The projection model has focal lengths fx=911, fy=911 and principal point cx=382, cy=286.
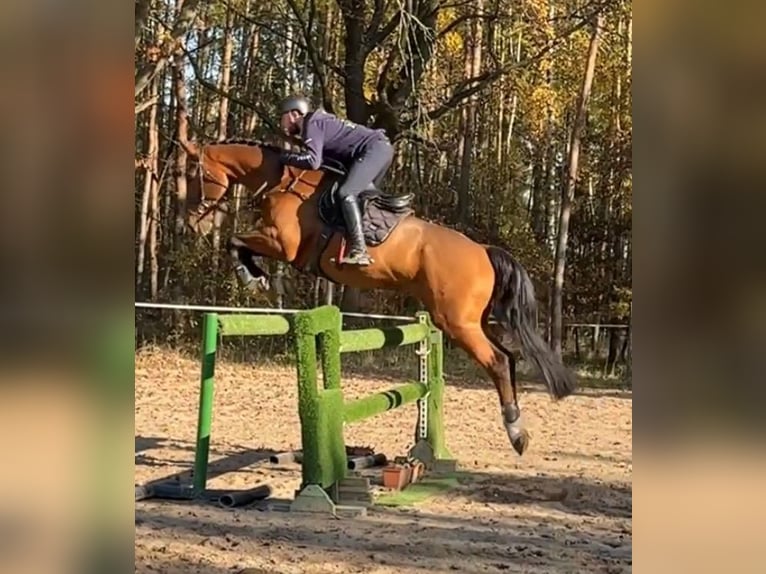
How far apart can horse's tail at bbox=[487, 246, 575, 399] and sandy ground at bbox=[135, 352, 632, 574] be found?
411 mm

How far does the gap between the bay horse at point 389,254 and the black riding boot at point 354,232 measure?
0.15 feet

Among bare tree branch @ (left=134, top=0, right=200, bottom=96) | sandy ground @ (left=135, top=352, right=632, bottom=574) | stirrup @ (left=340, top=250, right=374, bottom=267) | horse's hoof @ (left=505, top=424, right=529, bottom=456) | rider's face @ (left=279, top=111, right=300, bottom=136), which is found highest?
bare tree branch @ (left=134, top=0, right=200, bottom=96)

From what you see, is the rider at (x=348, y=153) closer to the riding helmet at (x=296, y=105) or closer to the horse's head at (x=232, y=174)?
the riding helmet at (x=296, y=105)

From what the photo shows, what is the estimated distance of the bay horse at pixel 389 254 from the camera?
328 cm

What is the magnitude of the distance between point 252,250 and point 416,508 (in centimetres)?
111

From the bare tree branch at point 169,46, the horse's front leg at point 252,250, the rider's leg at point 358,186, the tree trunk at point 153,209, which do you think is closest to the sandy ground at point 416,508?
the horse's front leg at point 252,250

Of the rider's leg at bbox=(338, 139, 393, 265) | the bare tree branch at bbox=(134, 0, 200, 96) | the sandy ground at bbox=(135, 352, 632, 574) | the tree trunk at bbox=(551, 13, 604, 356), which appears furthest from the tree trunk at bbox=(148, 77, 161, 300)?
the rider's leg at bbox=(338, 139, 393, 265)

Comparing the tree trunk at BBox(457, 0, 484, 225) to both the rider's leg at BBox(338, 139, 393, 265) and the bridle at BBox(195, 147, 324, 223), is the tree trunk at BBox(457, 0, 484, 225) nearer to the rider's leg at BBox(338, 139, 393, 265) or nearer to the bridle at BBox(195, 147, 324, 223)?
the bridle at BBox(195, 147, 324, 223)

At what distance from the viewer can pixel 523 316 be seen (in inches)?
134

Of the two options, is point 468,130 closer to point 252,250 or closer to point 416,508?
point 252,250

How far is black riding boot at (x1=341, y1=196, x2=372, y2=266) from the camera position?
124 inches

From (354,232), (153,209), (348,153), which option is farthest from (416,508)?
(153,209)
